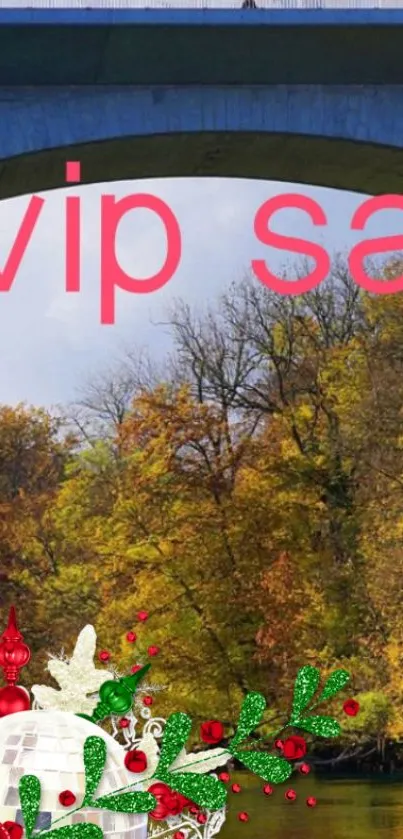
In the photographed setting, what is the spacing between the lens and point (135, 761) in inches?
97.3

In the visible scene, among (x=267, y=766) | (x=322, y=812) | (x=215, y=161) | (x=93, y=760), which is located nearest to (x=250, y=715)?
(x=267, y=766)

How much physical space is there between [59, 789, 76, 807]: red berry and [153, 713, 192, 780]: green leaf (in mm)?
190

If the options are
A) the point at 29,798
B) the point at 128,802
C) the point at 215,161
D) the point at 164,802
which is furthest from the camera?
the point at 215,161

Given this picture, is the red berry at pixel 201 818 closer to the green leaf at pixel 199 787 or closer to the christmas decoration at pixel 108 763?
the christmas decoration at pixel 108 763

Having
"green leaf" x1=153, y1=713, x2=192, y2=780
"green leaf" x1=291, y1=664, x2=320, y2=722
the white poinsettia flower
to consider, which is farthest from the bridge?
"green leaf" x1=153, y1=713, x2=192, y2=780

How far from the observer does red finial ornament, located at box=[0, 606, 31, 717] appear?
8.54 ft

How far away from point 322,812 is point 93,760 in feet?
42.6

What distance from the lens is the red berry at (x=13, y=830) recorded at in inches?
90.3

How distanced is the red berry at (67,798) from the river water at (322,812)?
37.0 ft

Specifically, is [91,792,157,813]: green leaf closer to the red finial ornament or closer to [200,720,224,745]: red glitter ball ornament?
[200,720,224,745]: red glitter ball ornament

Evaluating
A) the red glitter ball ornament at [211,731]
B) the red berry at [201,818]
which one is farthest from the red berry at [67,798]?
the red berry at [201,818]

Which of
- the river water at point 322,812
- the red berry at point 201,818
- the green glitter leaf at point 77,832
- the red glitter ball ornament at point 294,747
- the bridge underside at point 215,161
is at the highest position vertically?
the bridge underside at point 215,161

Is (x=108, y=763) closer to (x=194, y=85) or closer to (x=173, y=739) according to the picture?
(x=173, y=739)

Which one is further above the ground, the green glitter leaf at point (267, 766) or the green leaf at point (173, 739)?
the green leaf at point (173, 739)
